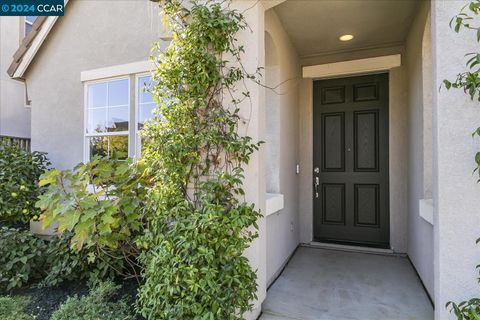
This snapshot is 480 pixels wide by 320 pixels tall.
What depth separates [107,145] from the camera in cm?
483

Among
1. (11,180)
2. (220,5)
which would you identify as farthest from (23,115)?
(220,5)

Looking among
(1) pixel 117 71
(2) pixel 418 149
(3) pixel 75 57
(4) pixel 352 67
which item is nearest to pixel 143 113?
(1) pixel 117 71

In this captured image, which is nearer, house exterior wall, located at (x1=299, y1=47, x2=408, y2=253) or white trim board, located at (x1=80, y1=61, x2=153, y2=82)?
house exterior wall, located at (x1=299, y1=47, x2=408, y2=253)

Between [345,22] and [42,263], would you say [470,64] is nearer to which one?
[345,22]

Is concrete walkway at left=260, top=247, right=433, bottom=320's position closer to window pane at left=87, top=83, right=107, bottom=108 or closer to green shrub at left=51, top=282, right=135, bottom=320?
green shrub at left=51, top=282, right=135, bottom=320

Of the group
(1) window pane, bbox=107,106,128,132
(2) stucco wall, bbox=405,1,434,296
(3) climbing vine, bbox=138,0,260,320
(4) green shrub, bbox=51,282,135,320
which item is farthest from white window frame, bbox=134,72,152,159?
(2) stucco wall, bbox=405,1,434,296

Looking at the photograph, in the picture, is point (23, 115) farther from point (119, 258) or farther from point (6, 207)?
point (119, 258)

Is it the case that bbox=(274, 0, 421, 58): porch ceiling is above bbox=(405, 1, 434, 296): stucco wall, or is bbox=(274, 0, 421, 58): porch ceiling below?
above

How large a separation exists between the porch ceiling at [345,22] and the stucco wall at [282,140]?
188 mm

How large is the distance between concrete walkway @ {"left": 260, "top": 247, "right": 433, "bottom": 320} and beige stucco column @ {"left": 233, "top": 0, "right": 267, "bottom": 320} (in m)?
0.43

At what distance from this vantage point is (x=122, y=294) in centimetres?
293

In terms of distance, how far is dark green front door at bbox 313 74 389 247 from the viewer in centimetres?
433

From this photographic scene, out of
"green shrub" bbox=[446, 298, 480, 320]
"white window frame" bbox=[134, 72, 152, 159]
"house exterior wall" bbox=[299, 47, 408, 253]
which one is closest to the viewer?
"green shrub" bbox=[446, 298, 480, 320]

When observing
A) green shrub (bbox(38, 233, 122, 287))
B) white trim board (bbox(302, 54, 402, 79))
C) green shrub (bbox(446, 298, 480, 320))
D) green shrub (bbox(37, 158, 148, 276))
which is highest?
white trim board (bbox(302, 54, 402, 79))
